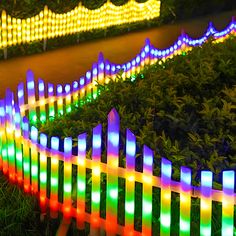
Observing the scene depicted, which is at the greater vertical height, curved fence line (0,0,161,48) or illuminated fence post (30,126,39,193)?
illuminated fence post (30,126,39,193)

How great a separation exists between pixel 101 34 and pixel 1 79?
19.2 ft

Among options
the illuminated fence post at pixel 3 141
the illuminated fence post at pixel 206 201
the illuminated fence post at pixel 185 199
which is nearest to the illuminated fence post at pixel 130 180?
the illuminated fence post at pixel 185 199

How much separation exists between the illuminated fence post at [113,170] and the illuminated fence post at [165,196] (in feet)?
1.32

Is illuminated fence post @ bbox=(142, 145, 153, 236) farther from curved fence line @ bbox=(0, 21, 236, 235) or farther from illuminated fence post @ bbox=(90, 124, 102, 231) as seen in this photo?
illuminated fence post @ bbox=(90, 124, 102, 231)

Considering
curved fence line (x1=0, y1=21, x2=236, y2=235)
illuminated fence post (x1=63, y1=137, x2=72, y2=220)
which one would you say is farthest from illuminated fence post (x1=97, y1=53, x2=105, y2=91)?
illuminated fence post (x1=63, y1=137, x2=72, y2=220)

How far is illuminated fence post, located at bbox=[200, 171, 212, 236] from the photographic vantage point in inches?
142

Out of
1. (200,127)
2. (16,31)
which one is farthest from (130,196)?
(16,31)

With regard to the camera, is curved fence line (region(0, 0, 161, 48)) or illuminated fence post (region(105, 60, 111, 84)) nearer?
illuminated fence post (region(105, 60, 111, 84))

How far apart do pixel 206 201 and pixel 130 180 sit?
0.59m

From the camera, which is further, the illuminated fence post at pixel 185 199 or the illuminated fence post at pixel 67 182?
the illuminated fence post at pixel 67 182

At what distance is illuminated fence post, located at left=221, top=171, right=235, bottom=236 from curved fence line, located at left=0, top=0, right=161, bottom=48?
30.0ft

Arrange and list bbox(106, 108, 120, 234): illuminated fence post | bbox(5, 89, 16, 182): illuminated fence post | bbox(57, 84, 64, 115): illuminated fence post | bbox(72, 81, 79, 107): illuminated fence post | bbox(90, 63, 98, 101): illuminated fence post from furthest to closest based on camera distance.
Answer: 1. bbox(90, 63, 98, 101): illuminated fence post
2. bbox(72, 81, 79, 107): illuminated fence post
3. bbox(57, 84, 64, 115): illuminated fence post
4. bbox(5, 89, 16, 182): illuminated fence post
5. bbox(106, 108, 120, 234): illuminated fence post

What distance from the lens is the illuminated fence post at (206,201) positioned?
361 centimetres

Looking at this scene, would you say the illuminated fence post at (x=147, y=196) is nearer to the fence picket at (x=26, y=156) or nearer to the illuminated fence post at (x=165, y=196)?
the illuminated fence post at (x=165, y=196)
